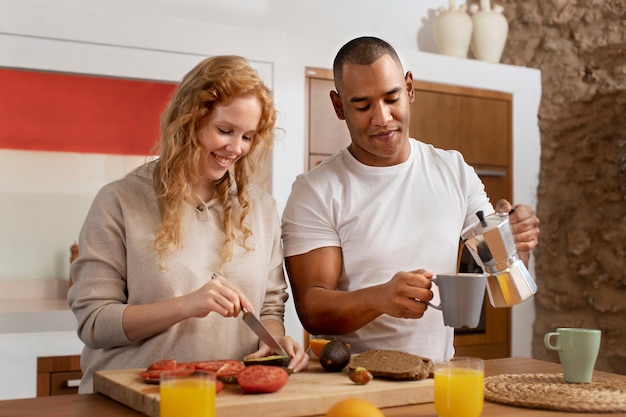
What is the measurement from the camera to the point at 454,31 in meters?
4.16

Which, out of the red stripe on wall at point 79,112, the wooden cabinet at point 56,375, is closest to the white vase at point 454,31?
the red stripe on wall at point 79,112

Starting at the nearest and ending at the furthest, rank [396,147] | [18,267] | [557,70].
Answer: [396,147], [18,267], [557,70]

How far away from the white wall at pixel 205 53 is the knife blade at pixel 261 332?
5.57ft

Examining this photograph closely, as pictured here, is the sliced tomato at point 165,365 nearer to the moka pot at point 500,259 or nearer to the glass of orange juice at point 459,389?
the glass of orange juice at point 459,389

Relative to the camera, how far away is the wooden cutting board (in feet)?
4.66

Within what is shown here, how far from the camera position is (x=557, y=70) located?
4223 millimetres

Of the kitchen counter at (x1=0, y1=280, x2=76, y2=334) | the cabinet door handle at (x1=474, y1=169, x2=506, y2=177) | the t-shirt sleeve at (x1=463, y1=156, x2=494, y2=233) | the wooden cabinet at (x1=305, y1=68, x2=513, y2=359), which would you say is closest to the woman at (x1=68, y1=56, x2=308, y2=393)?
the t-shirt sleeve at (x1=463, y1=156, x2=494, y2=233)

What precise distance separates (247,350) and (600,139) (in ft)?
8.86

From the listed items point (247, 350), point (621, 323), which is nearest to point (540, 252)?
point (621, 323)

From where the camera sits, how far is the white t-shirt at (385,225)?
2041 mm

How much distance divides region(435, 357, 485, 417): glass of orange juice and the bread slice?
0.19m

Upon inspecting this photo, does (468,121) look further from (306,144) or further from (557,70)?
(306,144)

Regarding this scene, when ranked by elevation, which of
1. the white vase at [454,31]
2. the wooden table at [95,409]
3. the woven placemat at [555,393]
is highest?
the white vase at [454,31]

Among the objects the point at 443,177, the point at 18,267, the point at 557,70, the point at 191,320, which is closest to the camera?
the point at 191,320
